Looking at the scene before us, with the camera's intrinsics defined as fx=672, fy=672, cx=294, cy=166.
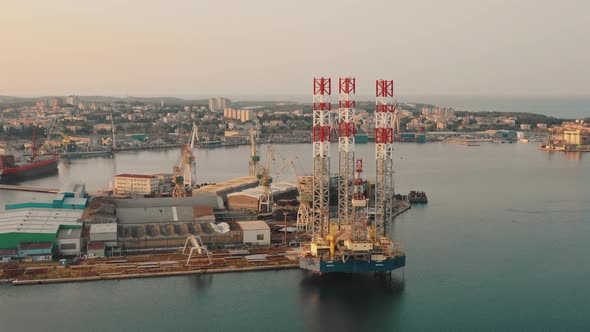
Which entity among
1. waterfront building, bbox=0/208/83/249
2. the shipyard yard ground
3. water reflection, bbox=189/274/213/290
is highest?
waterfront building, bbox=0/208/83/249

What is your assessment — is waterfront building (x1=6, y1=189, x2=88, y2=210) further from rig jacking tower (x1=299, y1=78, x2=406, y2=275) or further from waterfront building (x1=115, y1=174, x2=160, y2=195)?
rig jacking tower (x1=299, y1=78, x2=406, y2=275)

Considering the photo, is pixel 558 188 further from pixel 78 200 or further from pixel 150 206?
pixel 78 200

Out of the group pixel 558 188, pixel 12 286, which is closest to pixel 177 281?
pixel 12 286

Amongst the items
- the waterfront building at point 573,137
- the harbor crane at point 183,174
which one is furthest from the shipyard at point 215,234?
the waterfront building at point 573,137

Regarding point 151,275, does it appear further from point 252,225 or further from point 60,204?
point 60,204

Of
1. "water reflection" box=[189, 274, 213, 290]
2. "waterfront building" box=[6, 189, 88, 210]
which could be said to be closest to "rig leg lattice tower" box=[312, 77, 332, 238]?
"water reflection" box=[189, 274, 213, 290]

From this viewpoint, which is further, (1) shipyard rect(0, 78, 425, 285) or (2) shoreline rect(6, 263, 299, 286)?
(1) shipyard rect(0, 78, 425, 285)

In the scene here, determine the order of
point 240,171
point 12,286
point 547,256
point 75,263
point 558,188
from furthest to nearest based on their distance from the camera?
point 240,171 → point 558,188 → point 547,256 → point 75,263 → point 12,286
